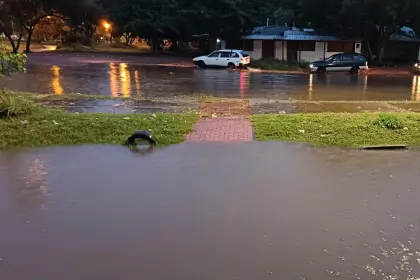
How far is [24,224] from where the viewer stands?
6.00 meters

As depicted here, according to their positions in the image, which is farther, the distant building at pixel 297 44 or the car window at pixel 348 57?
the distant building at pixel 297 44

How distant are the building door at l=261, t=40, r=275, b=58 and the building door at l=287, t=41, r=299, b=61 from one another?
1.46 metres

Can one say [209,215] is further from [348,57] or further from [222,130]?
[348,57]

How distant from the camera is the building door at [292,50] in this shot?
43.0 metres

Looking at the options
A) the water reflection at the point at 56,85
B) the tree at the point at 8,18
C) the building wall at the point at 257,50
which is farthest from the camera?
the tree at the point at 8,18

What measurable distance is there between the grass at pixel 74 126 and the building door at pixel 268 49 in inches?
1288

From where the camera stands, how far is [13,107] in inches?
461

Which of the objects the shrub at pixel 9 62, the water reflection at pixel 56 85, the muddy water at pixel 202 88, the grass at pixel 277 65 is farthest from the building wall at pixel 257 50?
the shrub at pixel 9 62

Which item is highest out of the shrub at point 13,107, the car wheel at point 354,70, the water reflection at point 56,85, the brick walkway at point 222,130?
the shrub at point 13,107

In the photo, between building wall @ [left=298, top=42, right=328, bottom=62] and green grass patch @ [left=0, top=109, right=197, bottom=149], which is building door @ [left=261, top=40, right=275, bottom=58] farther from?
green grass patch @ [left=0, top=109, right=197, bottom=149]

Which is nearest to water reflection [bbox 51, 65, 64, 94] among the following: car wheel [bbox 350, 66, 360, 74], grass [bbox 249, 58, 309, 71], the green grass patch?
the green grass patch

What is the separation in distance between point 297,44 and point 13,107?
3449cm

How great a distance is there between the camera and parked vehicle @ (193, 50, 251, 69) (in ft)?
118

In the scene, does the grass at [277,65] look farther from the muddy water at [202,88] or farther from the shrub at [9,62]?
the shrub at [9,62]
